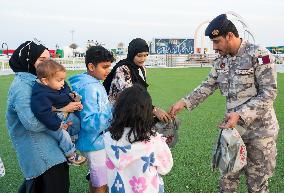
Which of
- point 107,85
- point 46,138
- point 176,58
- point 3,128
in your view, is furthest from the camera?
point 176,58

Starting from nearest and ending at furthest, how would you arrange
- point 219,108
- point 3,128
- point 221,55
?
1. point 221,55
2. point 3,128
3. point 219,108

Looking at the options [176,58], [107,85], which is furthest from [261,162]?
[176,58]

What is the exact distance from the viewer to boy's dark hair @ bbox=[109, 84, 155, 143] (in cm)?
280

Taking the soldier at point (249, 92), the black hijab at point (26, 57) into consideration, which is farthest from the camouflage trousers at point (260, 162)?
the black hijab at point (26, 57)

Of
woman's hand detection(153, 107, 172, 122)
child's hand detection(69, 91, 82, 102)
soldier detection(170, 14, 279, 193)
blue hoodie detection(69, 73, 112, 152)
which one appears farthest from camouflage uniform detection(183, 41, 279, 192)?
child's hand detection(69, 91, 82, 102)

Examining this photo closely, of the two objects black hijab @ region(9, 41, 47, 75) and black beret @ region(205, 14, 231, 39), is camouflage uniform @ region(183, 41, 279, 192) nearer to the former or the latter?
black beret @ region(205, 14, 231, 39)

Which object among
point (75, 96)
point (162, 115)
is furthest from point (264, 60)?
point (75, 96)

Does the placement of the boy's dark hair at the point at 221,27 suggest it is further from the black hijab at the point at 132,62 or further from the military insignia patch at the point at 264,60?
the black hijab at the point at 132,62

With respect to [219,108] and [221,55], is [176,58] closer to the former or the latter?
[219,108]

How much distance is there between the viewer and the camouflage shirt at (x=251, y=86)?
332 centimetres

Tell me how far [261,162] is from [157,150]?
1.09 metres

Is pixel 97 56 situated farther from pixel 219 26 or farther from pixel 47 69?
pixel 219 26

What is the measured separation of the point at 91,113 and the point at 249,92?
126 cm

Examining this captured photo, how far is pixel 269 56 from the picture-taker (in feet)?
10.9
